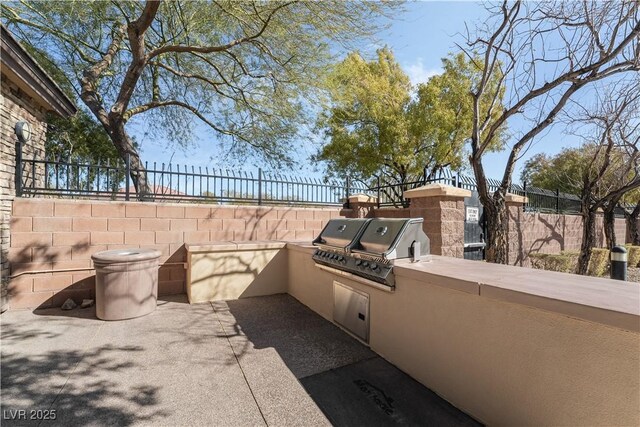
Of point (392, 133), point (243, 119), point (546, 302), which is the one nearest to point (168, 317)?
point (546, 302)

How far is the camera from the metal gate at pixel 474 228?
5.88 meters

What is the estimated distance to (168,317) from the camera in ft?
13.5

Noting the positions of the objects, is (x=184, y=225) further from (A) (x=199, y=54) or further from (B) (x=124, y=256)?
(A) (x=199, y=54)

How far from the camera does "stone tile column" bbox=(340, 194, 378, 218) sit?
7.45 metres

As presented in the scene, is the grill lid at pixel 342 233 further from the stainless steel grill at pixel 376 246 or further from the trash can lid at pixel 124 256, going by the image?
the trash can lid at pixel 124 256

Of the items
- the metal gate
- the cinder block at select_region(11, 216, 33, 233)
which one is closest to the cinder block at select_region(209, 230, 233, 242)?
the cinder block at select_region(11, 216, 33, 233)

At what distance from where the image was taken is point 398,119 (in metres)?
11.6

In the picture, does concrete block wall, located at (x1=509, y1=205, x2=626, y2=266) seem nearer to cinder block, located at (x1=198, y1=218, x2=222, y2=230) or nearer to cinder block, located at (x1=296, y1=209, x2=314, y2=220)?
cinder block, located at (x1=296, y1=209, x2=314, y2=220)

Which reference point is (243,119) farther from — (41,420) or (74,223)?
(41,420)

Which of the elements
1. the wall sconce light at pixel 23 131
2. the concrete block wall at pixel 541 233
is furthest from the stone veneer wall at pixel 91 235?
the concrete block wall at pixel 541 233

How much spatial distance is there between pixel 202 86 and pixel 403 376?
33.8 ft

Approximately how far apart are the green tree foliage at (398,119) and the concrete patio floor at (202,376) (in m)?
9.08

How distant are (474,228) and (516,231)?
2093 millimetres

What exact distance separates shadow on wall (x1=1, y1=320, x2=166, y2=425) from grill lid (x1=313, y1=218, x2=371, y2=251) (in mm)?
2295
